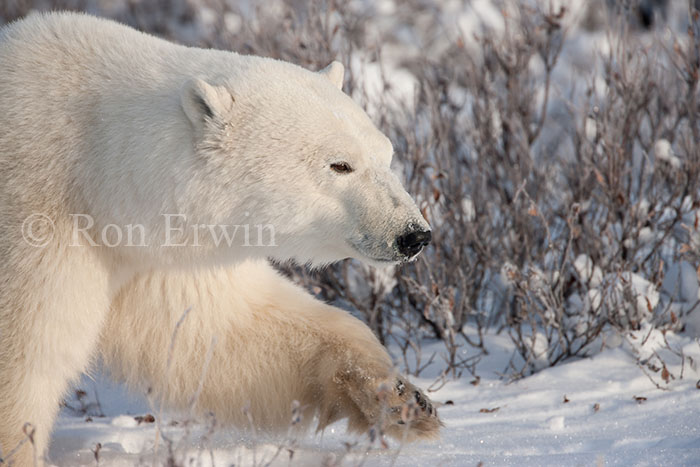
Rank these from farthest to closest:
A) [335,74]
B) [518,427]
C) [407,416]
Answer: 1. [518,427]
2. [335,74]
3. [407,416]

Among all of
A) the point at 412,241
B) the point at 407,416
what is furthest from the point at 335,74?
the point at 407,416

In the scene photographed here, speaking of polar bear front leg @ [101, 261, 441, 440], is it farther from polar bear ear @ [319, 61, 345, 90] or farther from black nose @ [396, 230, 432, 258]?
polar bear ear @ [319, 61, 345, 90]

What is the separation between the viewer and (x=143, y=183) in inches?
84.0

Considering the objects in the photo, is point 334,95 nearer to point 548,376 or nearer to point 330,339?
point 330,339

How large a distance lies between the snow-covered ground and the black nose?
1.84 ft

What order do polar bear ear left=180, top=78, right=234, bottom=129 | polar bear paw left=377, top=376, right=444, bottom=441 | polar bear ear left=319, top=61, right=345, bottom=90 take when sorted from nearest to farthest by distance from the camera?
polar bear ear left=180, top=78, right=234, bottom=129
polar bear paw left=377, top=376, right=444, bottom=441
polar bear ear left=319, top=61, right=345, bottom=90

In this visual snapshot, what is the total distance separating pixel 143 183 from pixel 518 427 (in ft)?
4.63

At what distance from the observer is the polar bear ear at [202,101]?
208 cm

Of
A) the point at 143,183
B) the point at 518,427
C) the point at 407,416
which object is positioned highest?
the point at 143,183

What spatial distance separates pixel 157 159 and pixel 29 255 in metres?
0.39

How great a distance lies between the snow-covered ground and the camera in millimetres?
2395

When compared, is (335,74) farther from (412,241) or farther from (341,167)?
(412,241)

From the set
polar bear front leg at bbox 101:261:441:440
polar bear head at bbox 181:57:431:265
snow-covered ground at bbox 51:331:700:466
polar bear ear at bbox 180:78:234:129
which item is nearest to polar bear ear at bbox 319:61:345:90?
polar bear head at bbox 181:57:431:265

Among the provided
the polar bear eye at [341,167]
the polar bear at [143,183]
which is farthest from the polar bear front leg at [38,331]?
the polar bear eye at [341,167]
